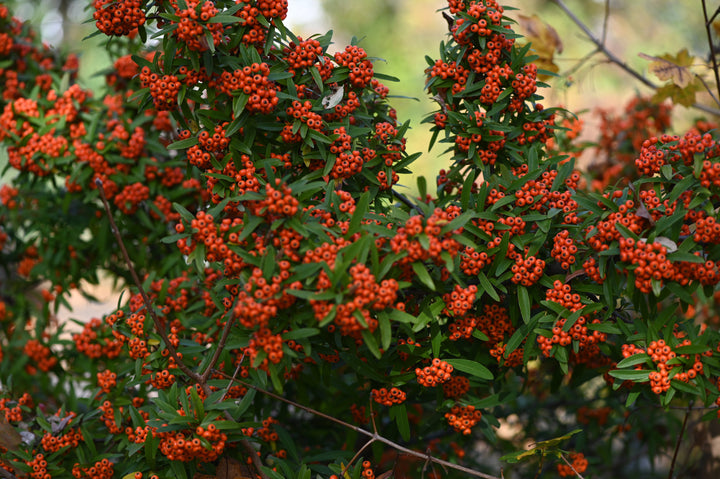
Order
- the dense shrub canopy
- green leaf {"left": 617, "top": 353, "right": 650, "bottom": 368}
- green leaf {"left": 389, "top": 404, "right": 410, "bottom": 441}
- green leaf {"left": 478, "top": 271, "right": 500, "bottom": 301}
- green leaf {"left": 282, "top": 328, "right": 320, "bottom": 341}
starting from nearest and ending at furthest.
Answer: green leaf {"left": 282, "top": 328, "right": 320, "bottom": 341}, the dense shrub canopy, green leaf {"left": 617, "top": 353, "right": 650, "bottom": 368}, green leaf {"left": 478, "top": 271, "right": 500, "bottom": 301}, green leaf {"left": 389, "top": 404, "right": 410, "bottom": 441}

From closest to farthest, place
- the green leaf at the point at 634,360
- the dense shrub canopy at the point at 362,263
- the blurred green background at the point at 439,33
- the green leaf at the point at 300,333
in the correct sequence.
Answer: the green leaf at the point at 300,333 < the dense shrub canopy at the point at 362,263 < the green leaf at the point at 634,360 < the blurred green background at the point at 439,33

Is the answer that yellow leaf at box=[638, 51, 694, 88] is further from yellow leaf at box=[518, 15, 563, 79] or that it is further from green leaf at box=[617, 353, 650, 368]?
green leaf at box=[617, 353, 650, 368]


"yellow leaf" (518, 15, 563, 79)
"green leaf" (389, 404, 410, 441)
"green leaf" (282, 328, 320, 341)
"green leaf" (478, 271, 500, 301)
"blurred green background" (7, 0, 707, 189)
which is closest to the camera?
"green leaf" (282, 328, 320, 341)

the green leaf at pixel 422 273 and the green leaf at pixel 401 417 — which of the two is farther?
the green leaf at pixel 401 417

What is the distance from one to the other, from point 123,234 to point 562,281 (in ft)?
8.20

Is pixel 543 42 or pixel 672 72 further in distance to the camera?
pixel 543 42

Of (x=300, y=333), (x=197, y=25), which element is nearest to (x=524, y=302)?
(x=300, y=333)

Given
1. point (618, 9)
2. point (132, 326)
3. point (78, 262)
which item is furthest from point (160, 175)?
point (618, 9)

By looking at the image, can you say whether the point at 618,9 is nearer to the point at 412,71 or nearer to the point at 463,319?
the point at 412,71

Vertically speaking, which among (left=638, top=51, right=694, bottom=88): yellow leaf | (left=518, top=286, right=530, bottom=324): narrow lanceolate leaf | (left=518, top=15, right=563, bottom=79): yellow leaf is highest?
(left=518, top=15, right=563, bottom=79): yellow leaf

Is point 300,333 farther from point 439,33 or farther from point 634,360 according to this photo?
point 439,33

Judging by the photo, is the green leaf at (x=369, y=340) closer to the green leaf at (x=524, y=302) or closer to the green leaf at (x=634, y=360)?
the green leaf at (x=524, y=302)

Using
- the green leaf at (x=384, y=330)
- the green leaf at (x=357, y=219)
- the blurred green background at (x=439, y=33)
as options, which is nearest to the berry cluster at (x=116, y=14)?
the green leaf at (x=357, y=219)

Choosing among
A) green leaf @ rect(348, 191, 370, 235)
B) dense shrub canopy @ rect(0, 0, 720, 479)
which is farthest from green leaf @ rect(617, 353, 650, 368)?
green leaf @ rect(348, 191, 370, 235)
